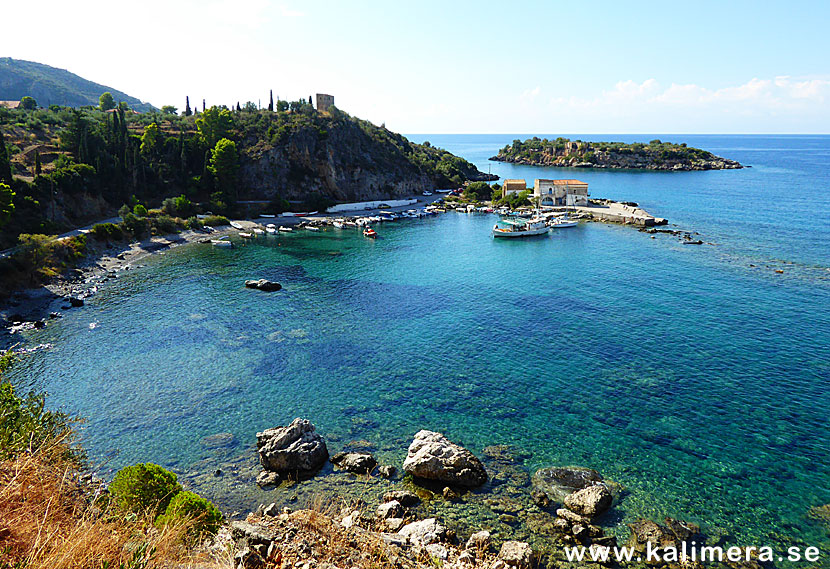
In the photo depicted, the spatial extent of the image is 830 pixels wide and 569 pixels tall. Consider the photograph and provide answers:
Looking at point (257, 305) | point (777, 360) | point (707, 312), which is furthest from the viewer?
point (257, 305)

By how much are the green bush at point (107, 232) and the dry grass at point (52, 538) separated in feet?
241

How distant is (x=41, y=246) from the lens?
5919 centimetres

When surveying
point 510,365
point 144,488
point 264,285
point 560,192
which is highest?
point 560,192

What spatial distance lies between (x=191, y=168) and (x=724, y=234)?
4713 inches

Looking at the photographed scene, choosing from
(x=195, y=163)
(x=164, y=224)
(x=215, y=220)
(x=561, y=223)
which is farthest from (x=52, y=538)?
(x=195, y=163)

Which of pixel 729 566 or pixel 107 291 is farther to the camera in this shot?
pixel 107 291

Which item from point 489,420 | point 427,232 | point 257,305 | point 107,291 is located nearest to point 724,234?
point 427,232

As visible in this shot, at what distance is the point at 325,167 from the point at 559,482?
11280 centimetres

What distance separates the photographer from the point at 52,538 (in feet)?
34.9

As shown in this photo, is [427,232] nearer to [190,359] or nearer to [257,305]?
[257,305]

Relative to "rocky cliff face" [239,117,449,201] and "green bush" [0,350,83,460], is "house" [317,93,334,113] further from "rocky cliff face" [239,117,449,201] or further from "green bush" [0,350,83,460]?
"green bush" [0,350,83,460]

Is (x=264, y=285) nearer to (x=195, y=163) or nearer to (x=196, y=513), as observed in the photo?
(x=196, y=513)

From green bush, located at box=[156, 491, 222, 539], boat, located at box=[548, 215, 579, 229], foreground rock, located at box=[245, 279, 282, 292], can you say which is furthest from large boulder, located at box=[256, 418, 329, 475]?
boat, located at box=[548, 215, 579, 229]

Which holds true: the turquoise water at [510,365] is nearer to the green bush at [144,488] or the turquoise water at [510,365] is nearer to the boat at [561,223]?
the green bush at [144,488]
